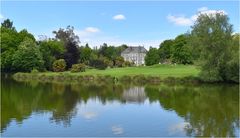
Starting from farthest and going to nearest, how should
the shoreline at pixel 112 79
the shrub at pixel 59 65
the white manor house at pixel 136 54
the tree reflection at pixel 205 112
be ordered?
the white manor house at pixel 136 54 → the shrub at pixel 59 65 → the shoreline at pixel 112 79 → the tree reflection at pixel 205 112

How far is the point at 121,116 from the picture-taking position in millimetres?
22484

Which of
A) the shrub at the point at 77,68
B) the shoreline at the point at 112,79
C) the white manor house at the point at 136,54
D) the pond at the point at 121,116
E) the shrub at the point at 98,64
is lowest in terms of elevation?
the pond at the point at 121,116

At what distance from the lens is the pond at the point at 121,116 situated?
57.9 feet

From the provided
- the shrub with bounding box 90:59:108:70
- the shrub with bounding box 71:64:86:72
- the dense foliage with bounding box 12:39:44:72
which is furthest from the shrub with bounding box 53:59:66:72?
the shrub with bounding box 90:59:108:70

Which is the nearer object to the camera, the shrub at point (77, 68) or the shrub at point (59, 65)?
the shrub at point (77, 68)

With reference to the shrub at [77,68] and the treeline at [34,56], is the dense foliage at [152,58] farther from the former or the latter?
the shrub at [77,68]

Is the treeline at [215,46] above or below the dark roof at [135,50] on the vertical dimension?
below

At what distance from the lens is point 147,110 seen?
25.1 metres

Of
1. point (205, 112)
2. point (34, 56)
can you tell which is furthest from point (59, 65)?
point (205, 112)

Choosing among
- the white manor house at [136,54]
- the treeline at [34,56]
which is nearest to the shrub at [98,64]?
the treeline at [34,56]

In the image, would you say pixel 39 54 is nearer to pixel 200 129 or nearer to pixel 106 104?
pixel 106 104

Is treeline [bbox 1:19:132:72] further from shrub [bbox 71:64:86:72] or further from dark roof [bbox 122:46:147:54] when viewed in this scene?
dark roof [bbox 122:46:147:54]

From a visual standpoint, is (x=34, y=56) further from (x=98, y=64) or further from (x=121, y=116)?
(x=121, y=116)

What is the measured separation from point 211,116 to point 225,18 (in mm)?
27962
